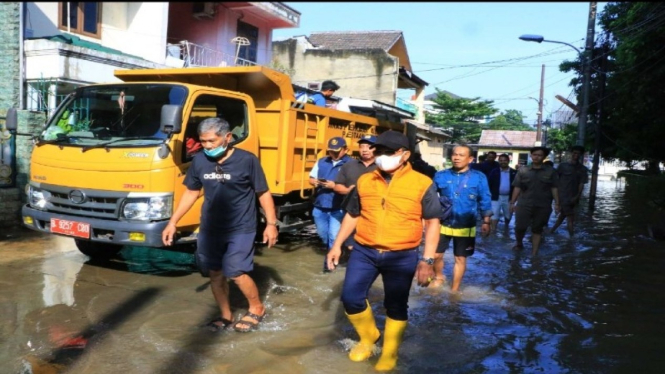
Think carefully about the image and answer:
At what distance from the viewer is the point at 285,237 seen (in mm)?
8523

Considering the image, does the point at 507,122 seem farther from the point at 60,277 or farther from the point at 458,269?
the point at 60,277

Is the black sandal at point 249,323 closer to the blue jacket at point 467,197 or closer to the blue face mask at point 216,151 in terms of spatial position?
the blue face mask at point 216,151

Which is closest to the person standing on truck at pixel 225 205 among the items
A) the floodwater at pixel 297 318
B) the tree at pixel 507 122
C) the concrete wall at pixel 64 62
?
the floodwater at pixel 297 318

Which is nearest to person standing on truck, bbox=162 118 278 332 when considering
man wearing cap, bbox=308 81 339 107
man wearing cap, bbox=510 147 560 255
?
man wearing cap, bbox=308 81 339 107

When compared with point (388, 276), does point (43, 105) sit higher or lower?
higher

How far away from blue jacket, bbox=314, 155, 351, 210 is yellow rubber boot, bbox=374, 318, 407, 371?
2719mm

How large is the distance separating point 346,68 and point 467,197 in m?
19.5

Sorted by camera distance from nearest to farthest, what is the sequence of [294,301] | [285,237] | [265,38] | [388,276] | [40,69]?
1. [388,276]
2. [294,301]
3. [285,237]
4. [40,69]
5. [265,38]

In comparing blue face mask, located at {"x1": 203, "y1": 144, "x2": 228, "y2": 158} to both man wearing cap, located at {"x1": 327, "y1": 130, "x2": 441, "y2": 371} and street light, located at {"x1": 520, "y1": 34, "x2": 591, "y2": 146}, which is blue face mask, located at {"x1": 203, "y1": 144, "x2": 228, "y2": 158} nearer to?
man wearing cap, located at {"x1": 327, "y1": 130, "x2": 441, "y2": 371}

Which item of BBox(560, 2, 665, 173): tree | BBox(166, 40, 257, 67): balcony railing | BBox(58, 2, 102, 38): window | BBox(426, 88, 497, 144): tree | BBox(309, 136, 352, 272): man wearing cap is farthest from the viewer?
BBox(426, 88, 497, 144): tree

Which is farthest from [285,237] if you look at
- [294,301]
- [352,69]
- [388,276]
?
[352,69]

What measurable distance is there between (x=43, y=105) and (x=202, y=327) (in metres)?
6.91

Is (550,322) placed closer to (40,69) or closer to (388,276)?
(388,276)

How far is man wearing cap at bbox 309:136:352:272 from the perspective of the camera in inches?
245
